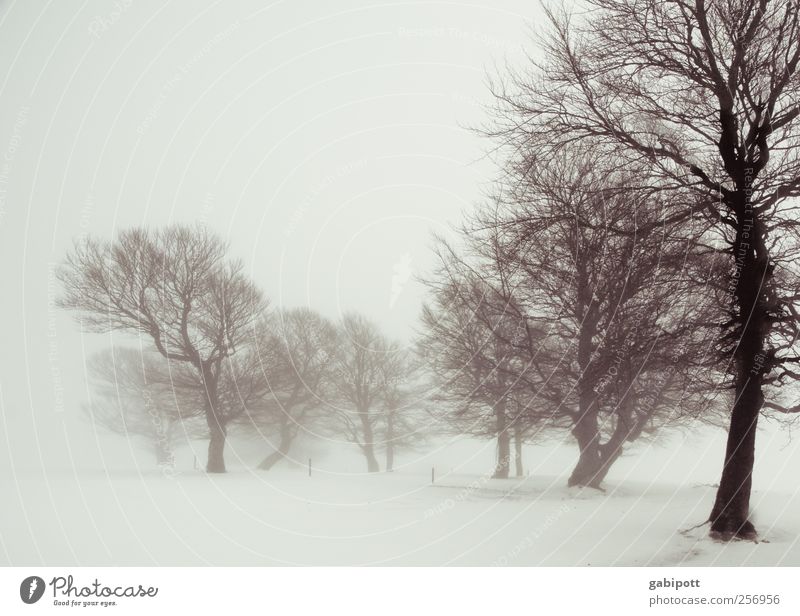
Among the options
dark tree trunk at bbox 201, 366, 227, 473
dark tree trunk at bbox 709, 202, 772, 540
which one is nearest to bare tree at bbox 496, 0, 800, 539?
dark tree trunk at bbox 709, 202, 772, 540

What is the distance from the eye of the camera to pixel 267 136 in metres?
10.5

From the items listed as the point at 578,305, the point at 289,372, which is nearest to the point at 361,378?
the point at 289,372

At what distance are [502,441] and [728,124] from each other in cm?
1014

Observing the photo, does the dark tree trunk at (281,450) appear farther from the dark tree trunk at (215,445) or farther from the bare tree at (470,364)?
the bare tree at (470,364)

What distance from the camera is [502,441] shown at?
54.1 feet

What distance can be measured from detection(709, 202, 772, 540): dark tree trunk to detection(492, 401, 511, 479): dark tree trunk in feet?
22.7

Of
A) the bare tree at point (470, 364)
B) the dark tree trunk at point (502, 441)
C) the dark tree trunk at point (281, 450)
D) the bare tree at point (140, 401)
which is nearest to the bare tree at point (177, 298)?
the bare tree at point (140, 401)

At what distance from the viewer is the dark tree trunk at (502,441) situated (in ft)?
49.9

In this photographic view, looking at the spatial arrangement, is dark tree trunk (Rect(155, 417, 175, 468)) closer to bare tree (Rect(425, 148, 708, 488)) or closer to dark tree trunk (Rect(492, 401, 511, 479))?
bare tree (Rect(425, 148, 708, 488))

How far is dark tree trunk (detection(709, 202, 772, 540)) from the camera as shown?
8266mm

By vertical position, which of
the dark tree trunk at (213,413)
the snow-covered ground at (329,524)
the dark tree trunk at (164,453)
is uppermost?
the dark tree trunk at (213,413)

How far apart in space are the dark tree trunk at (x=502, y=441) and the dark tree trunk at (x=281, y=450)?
17.3ft

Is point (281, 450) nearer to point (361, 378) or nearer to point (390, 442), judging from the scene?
point (361, 378)

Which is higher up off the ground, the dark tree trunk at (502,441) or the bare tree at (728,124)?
the bare tree at (728,124)
